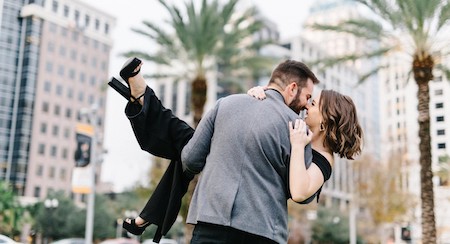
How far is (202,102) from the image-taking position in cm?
2067

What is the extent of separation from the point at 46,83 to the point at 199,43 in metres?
62.4

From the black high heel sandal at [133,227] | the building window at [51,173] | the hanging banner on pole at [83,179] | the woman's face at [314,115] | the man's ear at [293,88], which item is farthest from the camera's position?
the building window at [51,173]

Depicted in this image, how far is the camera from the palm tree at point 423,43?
1575 cm

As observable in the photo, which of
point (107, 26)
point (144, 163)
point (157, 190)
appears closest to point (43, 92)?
point (107, 26)

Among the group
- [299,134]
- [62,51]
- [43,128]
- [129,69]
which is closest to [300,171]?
[299,134]

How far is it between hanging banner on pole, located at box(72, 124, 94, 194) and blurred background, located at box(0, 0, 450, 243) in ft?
0.20

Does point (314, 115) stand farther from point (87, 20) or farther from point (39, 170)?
point (87, 20)

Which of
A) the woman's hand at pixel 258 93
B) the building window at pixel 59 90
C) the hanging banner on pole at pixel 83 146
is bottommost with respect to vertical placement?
the woman's hand at pixel 258 93

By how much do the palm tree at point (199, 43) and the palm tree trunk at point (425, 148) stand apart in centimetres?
725

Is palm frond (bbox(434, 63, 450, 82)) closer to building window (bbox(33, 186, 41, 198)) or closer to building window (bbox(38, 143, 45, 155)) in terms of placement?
building window (bbox(33, 186, 41, 198))

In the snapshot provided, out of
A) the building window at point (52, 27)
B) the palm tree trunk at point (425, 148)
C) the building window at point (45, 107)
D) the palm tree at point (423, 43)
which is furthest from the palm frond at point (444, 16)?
the building window at point (52, 27)

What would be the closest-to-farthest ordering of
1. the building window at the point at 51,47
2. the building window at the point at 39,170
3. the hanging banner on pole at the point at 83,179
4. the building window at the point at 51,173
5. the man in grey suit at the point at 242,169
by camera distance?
the man in grey suit at the point at 242,169
the hanging banner on pole at the point at 83,179
the building window at the point at 39,170
the building window at the point at 51,173
the building window at the point at 51,47

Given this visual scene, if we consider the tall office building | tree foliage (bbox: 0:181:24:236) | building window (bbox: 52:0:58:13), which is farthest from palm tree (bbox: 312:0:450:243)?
building window (bbox: 52:0:58:13)

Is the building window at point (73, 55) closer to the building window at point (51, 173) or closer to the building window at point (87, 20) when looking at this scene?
the building window at point (87, 20)
